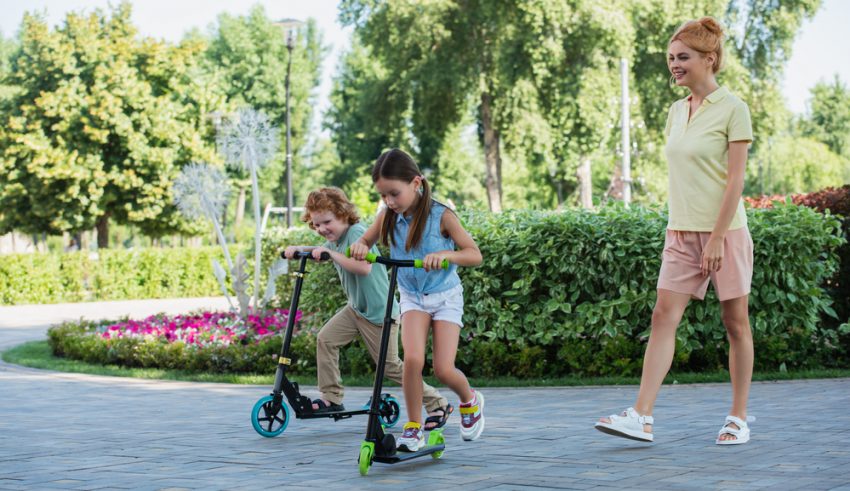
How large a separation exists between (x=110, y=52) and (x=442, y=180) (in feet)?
75.7

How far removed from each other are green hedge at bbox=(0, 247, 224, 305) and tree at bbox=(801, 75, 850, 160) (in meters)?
67.4

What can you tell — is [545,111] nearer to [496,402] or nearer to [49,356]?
[49,356]

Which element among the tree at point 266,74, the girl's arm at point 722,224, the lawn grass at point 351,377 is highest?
the tree at point 266,74

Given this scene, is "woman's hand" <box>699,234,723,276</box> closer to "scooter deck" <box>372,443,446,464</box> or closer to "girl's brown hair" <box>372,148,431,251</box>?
"girl's brown hair" <box>372,148,431,251</box>

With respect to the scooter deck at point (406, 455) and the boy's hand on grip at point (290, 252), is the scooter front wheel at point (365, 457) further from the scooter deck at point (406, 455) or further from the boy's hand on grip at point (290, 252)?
the boy's hand on grip at point (290, 252)

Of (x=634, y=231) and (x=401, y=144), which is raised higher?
(x=401, y=144)

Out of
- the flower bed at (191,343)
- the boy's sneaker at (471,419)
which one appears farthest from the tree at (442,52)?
the boy's sneaker at (471,419)

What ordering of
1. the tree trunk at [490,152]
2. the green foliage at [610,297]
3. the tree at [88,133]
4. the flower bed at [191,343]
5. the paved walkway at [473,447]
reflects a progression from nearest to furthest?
1. the paved walkway at [473,447]
2. the green foliage at [610,297]
3. the flower bed at [191,343]
4. the tree at [88,133]
5. the tree trunk at [490,152]

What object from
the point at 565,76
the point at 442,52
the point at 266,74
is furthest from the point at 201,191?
the point at 266,74

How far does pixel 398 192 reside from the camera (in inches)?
200

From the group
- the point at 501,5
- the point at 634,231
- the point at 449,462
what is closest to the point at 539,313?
the point at 634,231

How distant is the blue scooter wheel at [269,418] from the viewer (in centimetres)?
598

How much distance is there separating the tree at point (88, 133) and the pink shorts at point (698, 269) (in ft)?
97.6

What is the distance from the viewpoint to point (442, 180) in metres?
54.3
